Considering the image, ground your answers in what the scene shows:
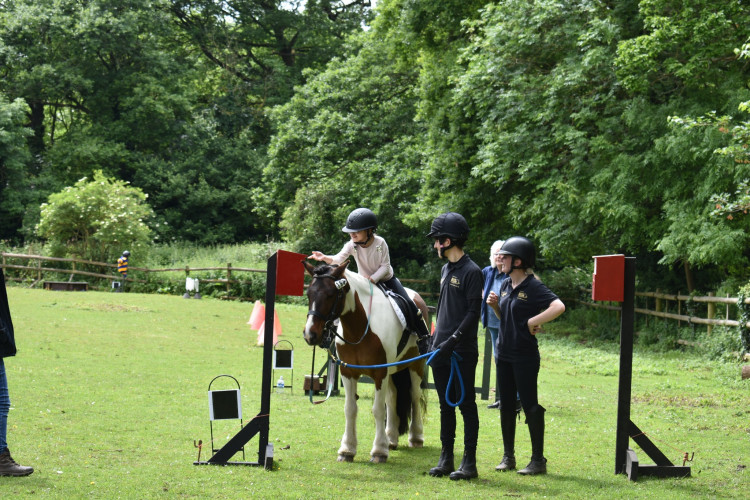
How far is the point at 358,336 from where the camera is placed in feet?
24.4

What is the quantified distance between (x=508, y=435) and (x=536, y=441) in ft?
0.95

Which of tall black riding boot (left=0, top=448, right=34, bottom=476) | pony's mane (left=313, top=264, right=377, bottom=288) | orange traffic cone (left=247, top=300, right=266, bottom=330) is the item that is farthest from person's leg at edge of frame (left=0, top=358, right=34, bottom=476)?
orange traffic cone (left=247, top=300, right=266, bottom=330)

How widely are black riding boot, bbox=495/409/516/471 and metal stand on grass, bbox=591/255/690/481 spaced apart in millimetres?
896

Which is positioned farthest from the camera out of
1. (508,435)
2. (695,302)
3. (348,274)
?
(695,302)

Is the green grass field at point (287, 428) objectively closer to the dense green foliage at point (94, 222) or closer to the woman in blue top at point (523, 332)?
the woman in blue top at point (523, 332)

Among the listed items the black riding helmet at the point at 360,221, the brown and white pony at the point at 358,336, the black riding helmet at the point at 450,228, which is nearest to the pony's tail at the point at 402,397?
the brown and white pony at the point at 358,336

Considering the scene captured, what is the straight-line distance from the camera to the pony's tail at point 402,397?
8250 millimetres

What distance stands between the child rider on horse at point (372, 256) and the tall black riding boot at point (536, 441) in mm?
1636

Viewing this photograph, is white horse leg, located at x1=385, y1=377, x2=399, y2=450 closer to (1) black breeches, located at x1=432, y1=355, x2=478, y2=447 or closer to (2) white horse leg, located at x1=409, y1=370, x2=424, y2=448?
(2) white horse leg, located at x1=409, y1=370, x2=424, y2=448

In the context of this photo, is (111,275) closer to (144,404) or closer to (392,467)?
(144,404)

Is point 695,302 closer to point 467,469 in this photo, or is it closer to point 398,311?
point 398,311

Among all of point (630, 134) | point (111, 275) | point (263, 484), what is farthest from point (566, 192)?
point (111, 275)

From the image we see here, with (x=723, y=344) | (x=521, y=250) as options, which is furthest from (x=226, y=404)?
(x=723, y=344)

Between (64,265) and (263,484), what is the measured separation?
92.9 feet
